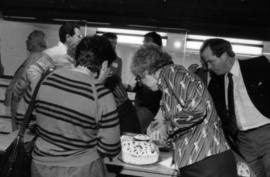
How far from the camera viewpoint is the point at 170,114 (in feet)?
5.84

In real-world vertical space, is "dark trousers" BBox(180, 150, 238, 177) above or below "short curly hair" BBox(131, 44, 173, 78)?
below

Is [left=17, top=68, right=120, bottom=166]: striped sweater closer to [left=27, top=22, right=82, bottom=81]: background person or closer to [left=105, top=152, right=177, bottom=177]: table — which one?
[left=105, top=152, right=177, bottom=177]: table

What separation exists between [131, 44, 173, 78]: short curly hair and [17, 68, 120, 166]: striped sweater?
0.36 meters

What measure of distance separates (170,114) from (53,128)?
59cm

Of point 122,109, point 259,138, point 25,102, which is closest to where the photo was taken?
point 25,102

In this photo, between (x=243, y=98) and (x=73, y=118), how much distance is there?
4.34 feet

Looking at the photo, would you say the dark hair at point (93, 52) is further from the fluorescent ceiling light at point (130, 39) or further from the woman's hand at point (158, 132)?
the fluorescent ceiling light at point (130, 39)

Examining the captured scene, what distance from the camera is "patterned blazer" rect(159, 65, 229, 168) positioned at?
1725mm

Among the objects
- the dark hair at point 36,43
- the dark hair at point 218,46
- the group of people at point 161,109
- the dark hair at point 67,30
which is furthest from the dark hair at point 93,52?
the dark hair at point 36,43

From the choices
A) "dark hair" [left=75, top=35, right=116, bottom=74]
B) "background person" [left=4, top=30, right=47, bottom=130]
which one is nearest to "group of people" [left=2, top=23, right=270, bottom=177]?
"dark hair" [left=75, top=35, right=116, bottom=74]

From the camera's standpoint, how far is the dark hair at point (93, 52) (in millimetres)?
1579

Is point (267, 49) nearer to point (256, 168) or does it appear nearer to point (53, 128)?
point (256, 168)

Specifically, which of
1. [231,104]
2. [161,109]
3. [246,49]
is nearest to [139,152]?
[161,109]

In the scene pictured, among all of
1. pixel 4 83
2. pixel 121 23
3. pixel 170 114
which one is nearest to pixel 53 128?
pixel 170 114
